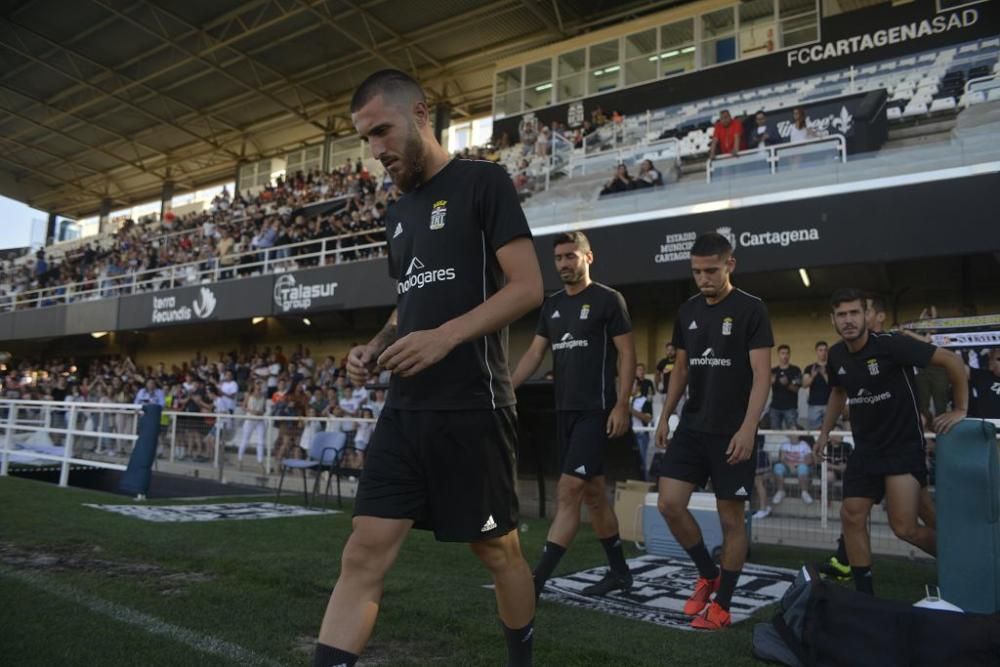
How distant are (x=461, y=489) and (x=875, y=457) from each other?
301 cm

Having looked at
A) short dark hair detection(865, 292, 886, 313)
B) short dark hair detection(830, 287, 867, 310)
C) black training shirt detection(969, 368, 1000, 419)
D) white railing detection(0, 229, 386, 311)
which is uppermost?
white railing detection(0, 229, 386, 311)

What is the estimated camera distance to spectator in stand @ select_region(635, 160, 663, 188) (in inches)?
494

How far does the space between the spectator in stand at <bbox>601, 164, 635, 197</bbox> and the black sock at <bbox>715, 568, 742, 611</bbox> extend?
986 centimetres

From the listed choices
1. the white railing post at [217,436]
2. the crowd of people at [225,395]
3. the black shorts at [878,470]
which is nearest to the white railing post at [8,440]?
the crowd of people at [225,395]

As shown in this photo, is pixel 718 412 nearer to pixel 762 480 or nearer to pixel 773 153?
pixel 762 480

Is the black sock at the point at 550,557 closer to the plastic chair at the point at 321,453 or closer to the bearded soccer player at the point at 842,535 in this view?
the bearded soccer player at the point at 842,535

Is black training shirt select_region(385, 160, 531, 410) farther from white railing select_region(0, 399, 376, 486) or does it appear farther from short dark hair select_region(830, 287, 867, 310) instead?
white railing select_region(0, 399, 376, 486)

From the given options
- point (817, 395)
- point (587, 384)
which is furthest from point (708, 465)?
point (817, 395)

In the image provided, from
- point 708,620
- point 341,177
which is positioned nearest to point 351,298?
point 341,177

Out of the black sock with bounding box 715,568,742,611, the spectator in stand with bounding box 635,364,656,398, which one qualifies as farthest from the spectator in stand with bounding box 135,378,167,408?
the black sock with bounding box 715,568,742,611

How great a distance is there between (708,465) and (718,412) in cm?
29

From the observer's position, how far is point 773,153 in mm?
11156

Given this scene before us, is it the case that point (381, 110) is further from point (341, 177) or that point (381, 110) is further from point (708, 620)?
point (341, 177)

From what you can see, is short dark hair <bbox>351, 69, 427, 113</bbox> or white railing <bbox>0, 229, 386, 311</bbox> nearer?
short dark hair <bbox>351, 69, 427, 113</bbox>
